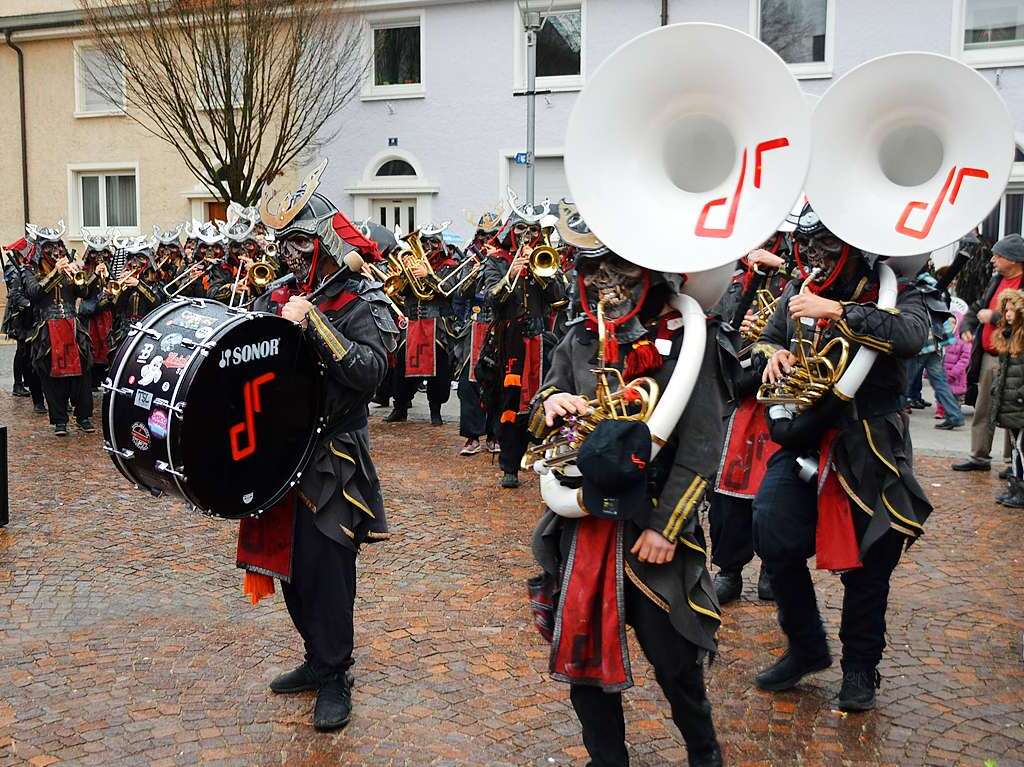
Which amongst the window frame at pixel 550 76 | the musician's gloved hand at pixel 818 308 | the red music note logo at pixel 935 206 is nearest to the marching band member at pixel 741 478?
the musician's gloved hand at pixel 818 308

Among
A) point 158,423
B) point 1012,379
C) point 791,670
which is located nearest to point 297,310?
point 158,423

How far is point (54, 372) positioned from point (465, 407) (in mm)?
4537

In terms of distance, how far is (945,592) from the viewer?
6.14 m

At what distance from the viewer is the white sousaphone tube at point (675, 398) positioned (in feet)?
11.1

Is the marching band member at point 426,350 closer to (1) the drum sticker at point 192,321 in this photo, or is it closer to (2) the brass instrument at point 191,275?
(2) the brass instrument at point 191,275

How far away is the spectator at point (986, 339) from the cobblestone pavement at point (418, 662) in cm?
164

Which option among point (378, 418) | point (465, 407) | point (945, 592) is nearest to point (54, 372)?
point (378, 418)

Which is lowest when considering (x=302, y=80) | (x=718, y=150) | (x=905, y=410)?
(x=905, y=410)

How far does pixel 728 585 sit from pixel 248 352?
124 inches

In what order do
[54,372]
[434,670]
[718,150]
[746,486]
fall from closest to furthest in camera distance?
[718,150], [434,670], [746,486], [54,372]

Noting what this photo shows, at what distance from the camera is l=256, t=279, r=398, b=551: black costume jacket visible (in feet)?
13.9

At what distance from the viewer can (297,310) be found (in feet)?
13.6

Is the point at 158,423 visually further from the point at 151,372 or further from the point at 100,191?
the point at 100,191

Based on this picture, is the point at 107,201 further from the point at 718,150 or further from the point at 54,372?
the point at 718,150
